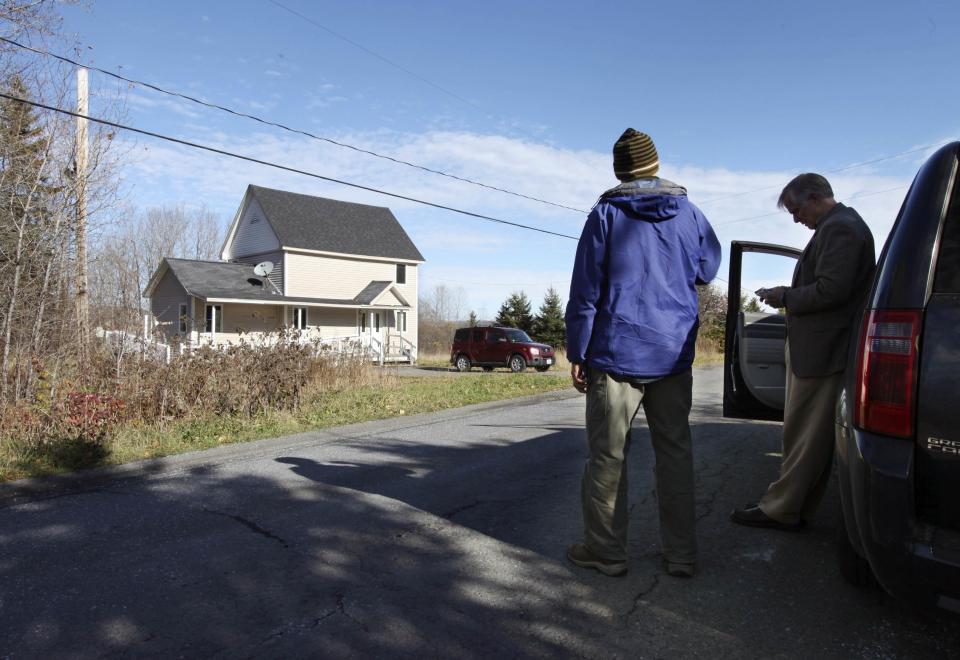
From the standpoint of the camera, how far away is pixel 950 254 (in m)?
2.03

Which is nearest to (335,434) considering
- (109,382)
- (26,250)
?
(109,382)

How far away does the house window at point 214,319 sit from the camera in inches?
1065

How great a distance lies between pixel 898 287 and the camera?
2.06 meters

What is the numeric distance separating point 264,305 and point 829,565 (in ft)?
91.3

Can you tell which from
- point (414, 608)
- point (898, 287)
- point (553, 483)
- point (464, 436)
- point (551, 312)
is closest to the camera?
point (898, 287)

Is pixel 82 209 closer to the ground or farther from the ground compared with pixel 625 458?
farther from the ground

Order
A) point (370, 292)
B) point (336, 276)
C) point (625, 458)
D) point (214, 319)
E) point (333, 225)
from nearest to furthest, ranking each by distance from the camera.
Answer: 1. point (625, 458)
2. point (214, 319)
3. point (370, 292)
4. point (336, 276)
5. point (333, 225)

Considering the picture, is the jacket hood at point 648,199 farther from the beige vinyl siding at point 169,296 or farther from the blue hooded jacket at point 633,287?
the beige vinyl siding at point 169,296

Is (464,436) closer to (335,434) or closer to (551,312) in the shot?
(335,434)

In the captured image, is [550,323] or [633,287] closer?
[633,287]

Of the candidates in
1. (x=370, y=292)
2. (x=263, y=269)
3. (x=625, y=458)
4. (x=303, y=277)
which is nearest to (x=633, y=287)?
(x=625, y=458)

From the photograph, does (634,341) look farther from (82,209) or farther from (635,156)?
(82,209)

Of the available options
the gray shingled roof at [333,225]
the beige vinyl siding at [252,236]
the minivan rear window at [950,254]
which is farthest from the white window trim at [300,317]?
the minivan rear window at [950,254]

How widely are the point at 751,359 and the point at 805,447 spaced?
3.20 feet
